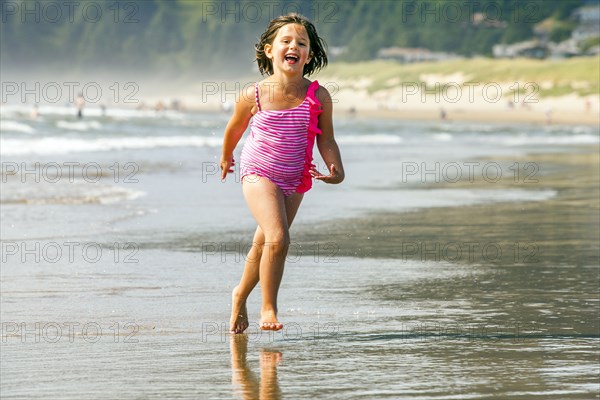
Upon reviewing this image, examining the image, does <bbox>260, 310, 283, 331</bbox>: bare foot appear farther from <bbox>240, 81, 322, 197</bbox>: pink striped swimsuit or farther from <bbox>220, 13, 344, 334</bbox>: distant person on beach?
<bbox>240, 81, 322, 197</bbox>: pink striped swimsuit

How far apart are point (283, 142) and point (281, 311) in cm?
134

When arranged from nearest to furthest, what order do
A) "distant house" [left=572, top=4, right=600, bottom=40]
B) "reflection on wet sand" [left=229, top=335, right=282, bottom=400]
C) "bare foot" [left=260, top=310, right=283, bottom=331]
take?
"reflection on wet sand" [left=229, top=335, right=282, bottom=400] < "bare foot" [left=260, top=310, right=283, bottom=331] < "distant house" [left=572, top=4, right=600, bottom=40]

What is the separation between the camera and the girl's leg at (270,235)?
5.90 m

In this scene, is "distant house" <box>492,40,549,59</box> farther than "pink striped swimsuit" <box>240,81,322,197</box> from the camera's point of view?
Yes

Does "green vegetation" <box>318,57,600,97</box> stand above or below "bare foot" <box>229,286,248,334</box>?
above

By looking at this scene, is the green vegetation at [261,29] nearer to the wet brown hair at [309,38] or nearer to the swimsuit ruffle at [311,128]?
the wet brown hair at [309,38]

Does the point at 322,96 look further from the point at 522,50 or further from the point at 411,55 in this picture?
the point at 411,55

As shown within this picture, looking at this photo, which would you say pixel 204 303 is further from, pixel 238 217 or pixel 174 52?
pixel 174 52

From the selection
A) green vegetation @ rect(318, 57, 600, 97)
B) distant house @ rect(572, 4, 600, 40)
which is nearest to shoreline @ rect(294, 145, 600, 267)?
green vegetation @ rect(318, 57, 600, 97)

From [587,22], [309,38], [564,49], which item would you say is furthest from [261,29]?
[309,38]

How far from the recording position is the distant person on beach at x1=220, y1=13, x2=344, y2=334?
19.5 feet

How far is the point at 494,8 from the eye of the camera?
148000mm

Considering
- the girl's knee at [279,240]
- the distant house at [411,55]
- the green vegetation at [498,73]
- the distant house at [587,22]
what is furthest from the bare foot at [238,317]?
the distant house at [411,55]

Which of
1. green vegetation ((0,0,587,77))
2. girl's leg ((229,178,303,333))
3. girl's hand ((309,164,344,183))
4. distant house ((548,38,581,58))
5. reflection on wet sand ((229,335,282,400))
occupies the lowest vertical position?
reflection on wet sand ((229,335,282,400))
